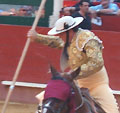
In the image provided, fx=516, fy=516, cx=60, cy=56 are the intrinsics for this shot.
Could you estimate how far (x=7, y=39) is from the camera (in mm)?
8609

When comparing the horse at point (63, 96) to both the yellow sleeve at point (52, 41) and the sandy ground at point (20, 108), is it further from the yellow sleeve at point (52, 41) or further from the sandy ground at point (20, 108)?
the sandy ground at point (20, 108)

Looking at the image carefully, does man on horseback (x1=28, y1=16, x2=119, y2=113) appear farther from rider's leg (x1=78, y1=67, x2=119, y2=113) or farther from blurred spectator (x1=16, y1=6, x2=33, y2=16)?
blurred spectator (x1=16, y1=6, x2=33, y2=16)

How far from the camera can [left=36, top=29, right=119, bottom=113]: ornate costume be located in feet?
13.5

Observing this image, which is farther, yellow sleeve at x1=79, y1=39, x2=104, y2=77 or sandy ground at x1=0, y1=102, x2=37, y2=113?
sandy ground at x1=0, y1=102, x2=37, y2=113

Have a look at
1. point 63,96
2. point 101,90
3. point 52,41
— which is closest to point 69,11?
point 52,41

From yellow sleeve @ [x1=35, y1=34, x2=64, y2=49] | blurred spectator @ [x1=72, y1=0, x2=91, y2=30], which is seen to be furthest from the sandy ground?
yellow sleeve @ [x1=35, y1=34, x2=64, y2=49]

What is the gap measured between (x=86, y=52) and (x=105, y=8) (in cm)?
430

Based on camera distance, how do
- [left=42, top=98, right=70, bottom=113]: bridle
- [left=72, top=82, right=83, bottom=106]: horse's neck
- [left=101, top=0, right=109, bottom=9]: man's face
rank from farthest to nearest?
[left=101, top=0, right=109, bottom=9]: man's face → [left=72, top=82, right=83, bottom=106]: horse's neck → [left=42, top=98, right=70, bottom=113]: bridle

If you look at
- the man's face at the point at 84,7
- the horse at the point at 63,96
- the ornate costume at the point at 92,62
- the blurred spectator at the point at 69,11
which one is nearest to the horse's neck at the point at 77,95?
the horse at the point at 63,96

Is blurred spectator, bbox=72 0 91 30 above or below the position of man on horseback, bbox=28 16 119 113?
below

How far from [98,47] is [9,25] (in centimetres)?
453

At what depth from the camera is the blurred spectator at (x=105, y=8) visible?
8250 mm

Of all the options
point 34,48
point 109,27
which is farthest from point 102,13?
point 34,48

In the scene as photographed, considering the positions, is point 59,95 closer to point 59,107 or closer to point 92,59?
point 59,107
